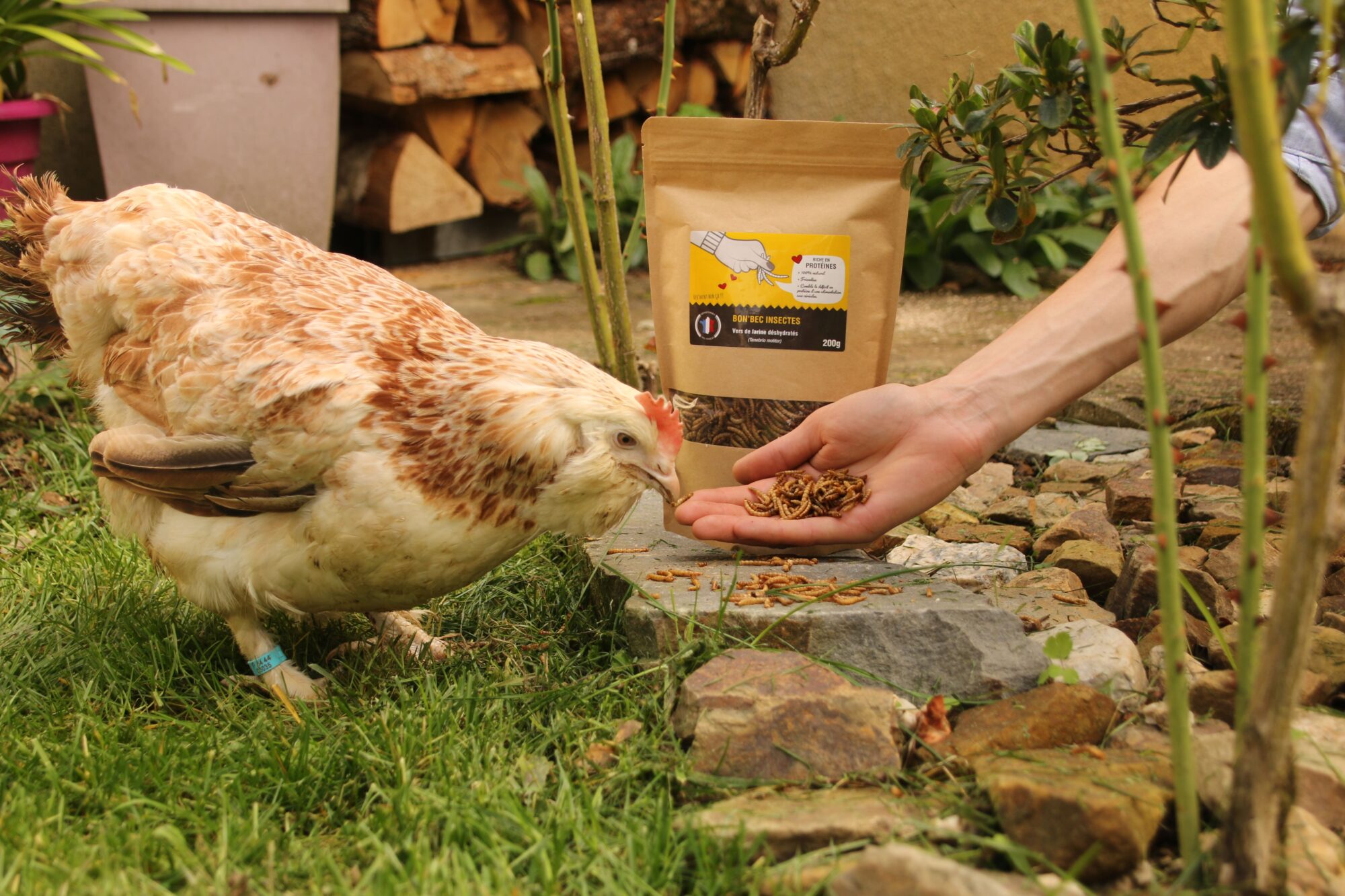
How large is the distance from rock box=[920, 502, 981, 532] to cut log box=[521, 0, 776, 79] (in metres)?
3.23

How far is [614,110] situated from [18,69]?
108 inches

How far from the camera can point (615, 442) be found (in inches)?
78.5

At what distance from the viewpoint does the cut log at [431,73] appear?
5.11m

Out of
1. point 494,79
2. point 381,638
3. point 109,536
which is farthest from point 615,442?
point 494,79

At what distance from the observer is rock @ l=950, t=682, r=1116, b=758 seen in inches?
66.1

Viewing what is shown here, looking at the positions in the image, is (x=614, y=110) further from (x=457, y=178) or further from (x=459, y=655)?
(x=459, y=655)

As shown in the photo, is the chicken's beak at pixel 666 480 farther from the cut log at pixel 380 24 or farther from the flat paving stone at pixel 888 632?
the cut log at pixel 380 24

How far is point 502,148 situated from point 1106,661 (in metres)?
4.67

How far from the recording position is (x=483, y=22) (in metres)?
5.34

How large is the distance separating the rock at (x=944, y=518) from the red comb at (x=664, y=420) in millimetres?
1005

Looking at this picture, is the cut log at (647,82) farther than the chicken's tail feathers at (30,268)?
Yes

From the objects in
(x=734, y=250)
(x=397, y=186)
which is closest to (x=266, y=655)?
(x=734, y=250)

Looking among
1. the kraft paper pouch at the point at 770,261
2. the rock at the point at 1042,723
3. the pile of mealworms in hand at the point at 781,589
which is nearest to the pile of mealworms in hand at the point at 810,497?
the pile of mealworms in hand at the point at 781,589

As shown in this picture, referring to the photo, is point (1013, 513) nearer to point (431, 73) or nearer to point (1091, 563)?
point (1091, 563)
